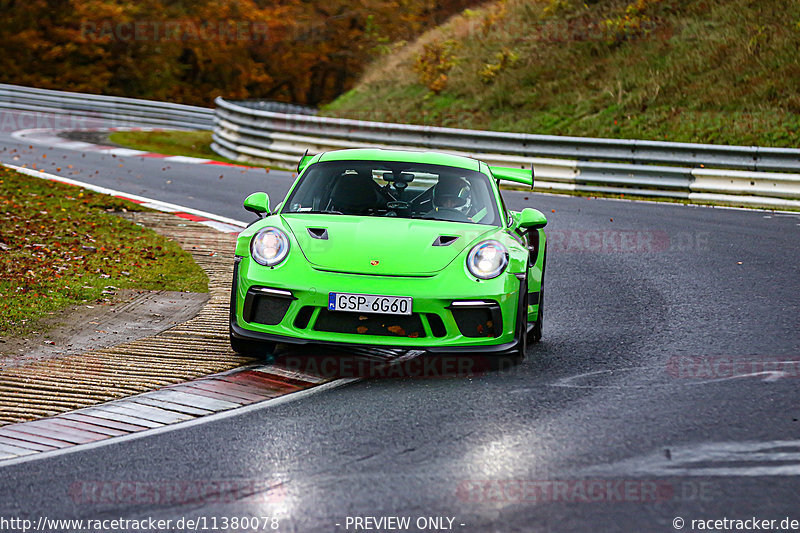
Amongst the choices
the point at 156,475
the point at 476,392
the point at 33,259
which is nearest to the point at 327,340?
the point at 476,392

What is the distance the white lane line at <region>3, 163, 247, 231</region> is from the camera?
13406 mm

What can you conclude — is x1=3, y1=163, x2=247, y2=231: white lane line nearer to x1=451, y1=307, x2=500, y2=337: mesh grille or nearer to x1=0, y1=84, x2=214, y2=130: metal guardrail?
x1=451, y1=307, x2=500, y2=337: mesh grille

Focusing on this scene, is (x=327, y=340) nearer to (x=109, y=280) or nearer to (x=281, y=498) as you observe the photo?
(x=281, y=498)

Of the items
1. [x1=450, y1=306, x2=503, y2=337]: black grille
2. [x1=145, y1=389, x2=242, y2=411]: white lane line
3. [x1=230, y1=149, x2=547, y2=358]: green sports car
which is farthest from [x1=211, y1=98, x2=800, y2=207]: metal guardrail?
[x1=145, y1=389, x2=242, y2=411]: white lane line

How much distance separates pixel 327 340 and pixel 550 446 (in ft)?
5.71

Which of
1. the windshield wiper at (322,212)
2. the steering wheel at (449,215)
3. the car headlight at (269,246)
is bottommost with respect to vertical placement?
the car headlight at (269,246)

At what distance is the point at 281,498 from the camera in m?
4.44

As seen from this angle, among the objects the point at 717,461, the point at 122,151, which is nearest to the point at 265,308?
the point at 717,461

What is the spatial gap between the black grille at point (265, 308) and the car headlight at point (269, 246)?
0.78 feet

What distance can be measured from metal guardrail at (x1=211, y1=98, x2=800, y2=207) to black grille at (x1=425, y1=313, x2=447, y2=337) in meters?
11.5

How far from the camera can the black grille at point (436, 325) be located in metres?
6.37

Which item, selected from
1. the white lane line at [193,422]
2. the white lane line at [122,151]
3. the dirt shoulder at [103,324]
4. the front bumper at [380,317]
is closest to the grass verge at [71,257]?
the dirt shoulder at [103,324]

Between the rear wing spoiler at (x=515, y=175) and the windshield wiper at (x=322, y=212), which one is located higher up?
the rear wing spoiler at (x=515, y=175)

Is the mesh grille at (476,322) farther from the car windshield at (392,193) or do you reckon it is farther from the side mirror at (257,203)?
the side mirror at (257,203)
